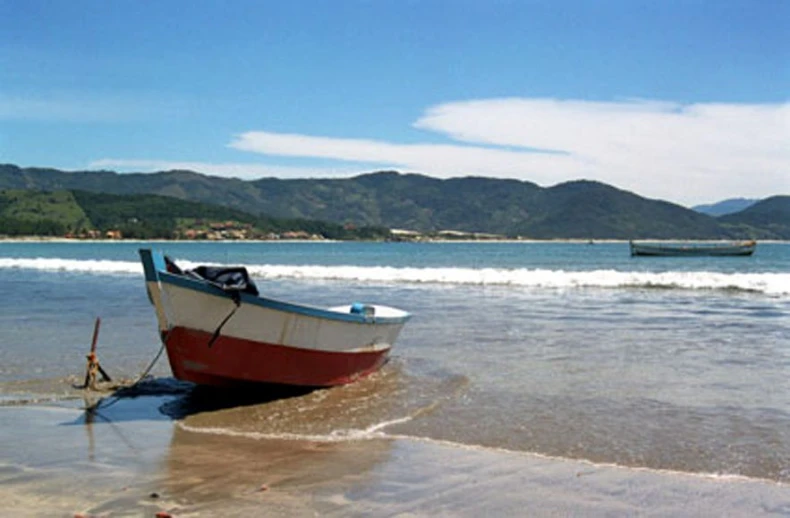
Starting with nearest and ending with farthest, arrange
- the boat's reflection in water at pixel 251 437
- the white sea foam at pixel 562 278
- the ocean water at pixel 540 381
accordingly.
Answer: the boat's reflection in water at pixel 251 437
the ocean water at pixel 540 381
the white sea foam at pixel 562 278

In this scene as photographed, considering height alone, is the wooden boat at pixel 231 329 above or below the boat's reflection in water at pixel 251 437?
above

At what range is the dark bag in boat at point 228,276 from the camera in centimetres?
981

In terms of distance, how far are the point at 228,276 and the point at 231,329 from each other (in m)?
0.71

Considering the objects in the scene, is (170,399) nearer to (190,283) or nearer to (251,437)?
(190,283)

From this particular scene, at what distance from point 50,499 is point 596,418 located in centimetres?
570

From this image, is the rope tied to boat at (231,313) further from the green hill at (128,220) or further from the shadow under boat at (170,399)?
the green hill at (128,220)

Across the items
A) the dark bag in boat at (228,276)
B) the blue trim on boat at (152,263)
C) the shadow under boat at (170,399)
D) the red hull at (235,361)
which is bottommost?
the shadow under boat at (170,399)

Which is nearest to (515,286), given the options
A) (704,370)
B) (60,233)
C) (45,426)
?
(704,370)

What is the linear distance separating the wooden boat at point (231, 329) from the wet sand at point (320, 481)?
1.52 m

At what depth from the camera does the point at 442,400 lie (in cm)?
1005

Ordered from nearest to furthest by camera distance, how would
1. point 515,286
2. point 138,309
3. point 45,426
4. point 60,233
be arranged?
point 45,426, point 138,309, point 515,286, point 60,233

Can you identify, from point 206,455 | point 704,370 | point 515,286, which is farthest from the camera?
point 515,286

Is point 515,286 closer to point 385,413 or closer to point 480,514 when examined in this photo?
point 385,413

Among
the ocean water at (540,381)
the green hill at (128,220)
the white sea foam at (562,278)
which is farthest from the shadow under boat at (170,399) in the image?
the green hill at (128,220)
